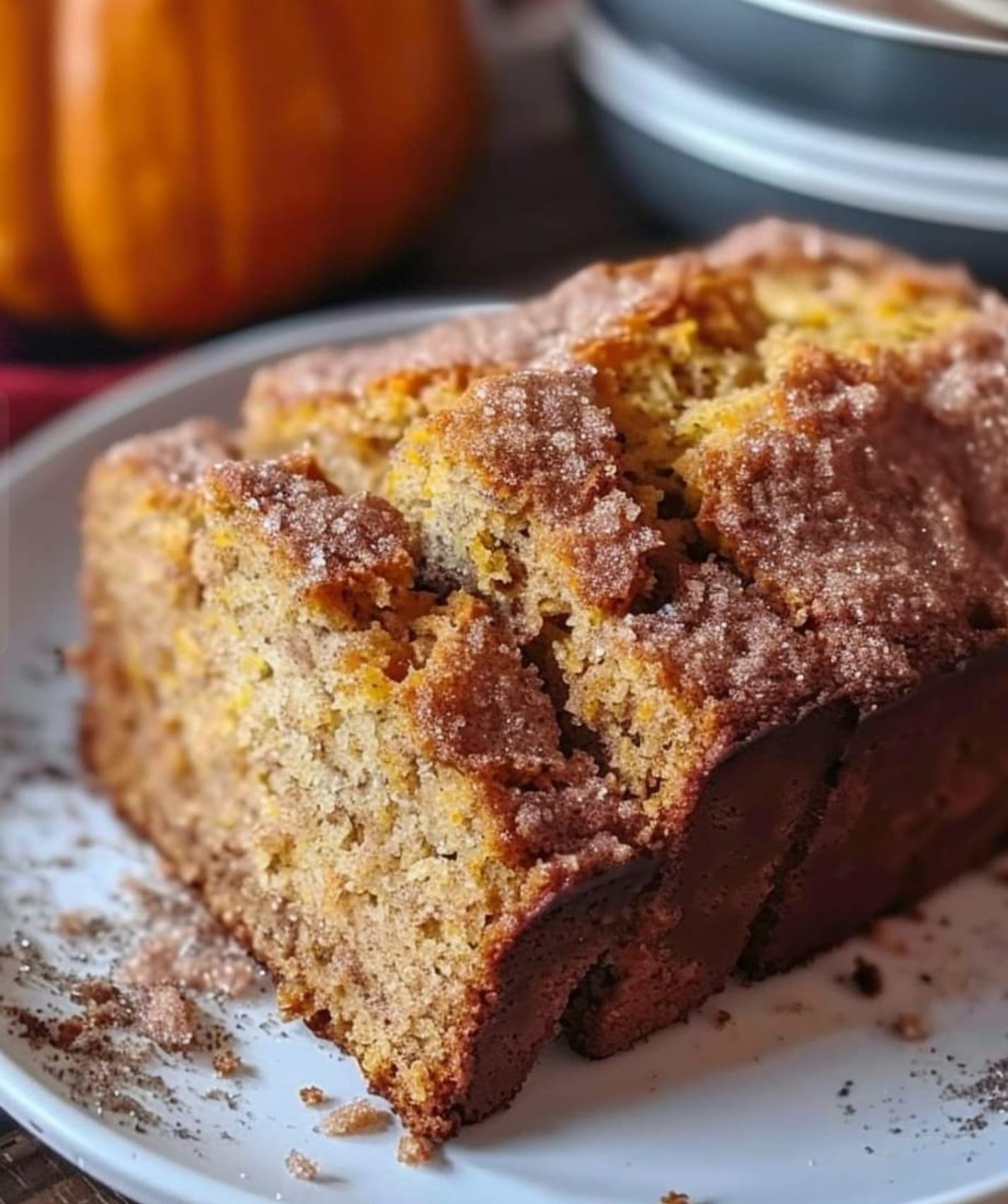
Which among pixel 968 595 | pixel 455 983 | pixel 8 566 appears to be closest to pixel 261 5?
pixel 8 566

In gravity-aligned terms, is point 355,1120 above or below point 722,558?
below

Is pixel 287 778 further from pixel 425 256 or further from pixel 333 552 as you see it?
pixel 425 256

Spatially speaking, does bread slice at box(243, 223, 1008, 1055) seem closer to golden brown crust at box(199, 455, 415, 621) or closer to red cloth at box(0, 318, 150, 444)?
golden brown crust at box(199, 455, 415, 621)

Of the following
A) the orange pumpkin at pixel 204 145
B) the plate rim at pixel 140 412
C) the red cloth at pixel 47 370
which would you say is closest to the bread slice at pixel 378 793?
the plate rim at pixel 140 412

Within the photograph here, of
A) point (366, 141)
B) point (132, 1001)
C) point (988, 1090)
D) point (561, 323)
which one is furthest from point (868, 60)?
point (132, 1001)

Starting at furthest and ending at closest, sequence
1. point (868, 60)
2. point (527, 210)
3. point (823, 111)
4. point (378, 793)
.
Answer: point (527, 210), point (823, 111), point (868, 60), point (378, 793)

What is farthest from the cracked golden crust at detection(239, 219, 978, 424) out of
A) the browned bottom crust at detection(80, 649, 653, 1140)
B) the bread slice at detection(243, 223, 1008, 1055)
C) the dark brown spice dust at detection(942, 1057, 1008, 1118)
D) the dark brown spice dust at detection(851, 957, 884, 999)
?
the dark brown spice dust at detection(942, 1057, 1008, 1118)

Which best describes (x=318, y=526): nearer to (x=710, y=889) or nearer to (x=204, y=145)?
(x=710, y=889)
